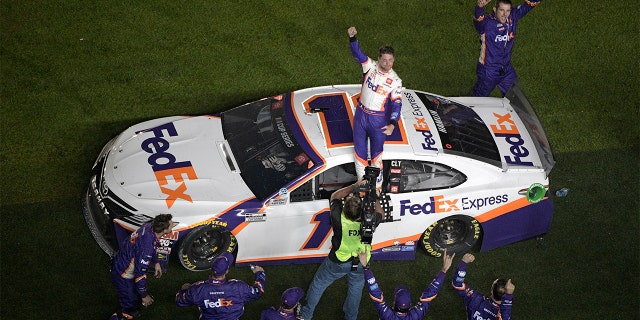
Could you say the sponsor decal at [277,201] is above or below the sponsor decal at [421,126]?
below

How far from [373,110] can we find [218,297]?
8.48ft

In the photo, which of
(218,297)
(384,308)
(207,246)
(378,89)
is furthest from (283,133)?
(384,308)

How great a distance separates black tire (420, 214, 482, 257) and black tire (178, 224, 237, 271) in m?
2.18

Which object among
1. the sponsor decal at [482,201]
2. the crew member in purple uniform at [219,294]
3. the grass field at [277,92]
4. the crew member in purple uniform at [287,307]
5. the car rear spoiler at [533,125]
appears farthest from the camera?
the car rear spoiler at [533,125]

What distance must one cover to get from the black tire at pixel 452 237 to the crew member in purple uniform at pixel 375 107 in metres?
0.96

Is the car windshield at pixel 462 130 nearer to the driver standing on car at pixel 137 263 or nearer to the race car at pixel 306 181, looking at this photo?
the race car at pixel 306 181

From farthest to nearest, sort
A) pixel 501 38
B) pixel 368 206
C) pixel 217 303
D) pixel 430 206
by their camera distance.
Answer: pixel 501 38 < pixel 430 206 < pixel 368 206 < pixel 217 303

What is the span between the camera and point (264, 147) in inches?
347

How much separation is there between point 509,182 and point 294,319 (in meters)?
3.04

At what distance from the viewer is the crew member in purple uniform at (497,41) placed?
10024 millimetres

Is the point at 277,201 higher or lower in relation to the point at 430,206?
higher

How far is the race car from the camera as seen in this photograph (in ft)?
27.9

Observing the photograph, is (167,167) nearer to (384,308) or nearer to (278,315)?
(278,315)

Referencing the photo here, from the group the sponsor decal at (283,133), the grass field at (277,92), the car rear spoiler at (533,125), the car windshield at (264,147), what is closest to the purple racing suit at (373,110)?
the car windshield at (264,147)
